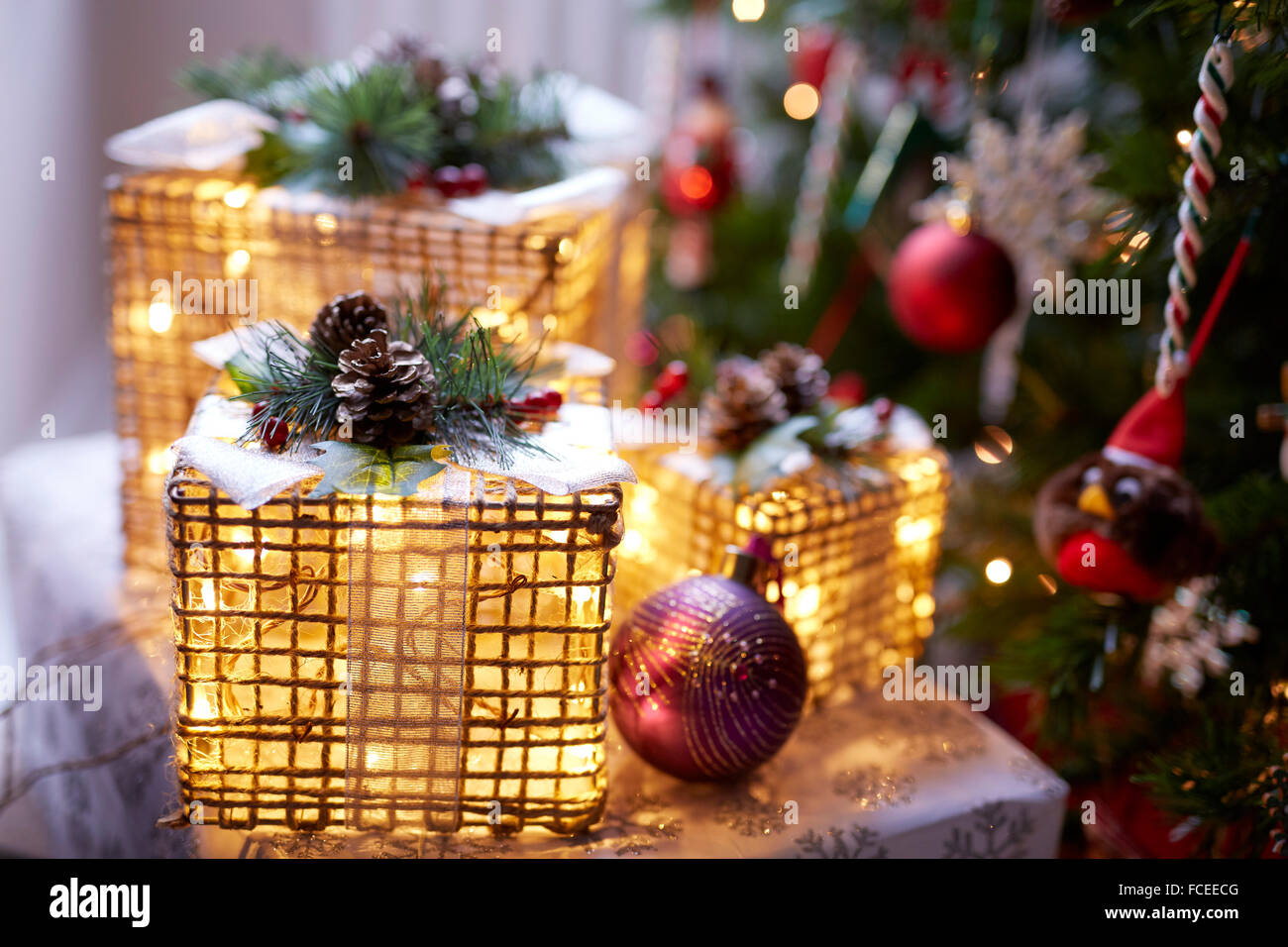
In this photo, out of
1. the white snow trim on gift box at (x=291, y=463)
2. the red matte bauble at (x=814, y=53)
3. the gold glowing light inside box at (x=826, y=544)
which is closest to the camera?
the white snow trim on gift box at (x=291, y=463)

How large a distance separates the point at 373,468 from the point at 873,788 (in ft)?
1.62

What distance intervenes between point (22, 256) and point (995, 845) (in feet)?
5.21

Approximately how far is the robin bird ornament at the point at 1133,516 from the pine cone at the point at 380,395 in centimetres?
54

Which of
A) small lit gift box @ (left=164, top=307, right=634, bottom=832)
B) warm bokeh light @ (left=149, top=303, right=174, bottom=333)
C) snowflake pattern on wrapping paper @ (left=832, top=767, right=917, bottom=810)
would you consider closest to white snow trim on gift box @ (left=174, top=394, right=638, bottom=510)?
small lit gift box @ (left=164, top=307, right=634, bottom=832)

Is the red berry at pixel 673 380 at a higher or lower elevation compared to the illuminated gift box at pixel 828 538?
higher

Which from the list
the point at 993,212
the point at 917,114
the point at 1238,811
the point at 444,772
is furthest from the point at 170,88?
the point at 1238,811

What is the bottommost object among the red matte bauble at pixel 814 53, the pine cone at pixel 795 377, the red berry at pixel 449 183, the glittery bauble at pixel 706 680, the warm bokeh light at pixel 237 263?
the glittery bauble at pixel 706 680

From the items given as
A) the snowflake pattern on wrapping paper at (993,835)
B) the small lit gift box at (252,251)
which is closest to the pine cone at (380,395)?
the small lit gift box at (252,251)

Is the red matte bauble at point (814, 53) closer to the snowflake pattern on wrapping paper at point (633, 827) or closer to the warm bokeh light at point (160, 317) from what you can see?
the warm bokeh light at point (160, 317)

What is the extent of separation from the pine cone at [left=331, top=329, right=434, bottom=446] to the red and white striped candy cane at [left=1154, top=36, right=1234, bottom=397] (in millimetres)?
594

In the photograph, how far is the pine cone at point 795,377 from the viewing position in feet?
3.38

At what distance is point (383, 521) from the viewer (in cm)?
72

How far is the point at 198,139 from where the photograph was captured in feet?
3.42
